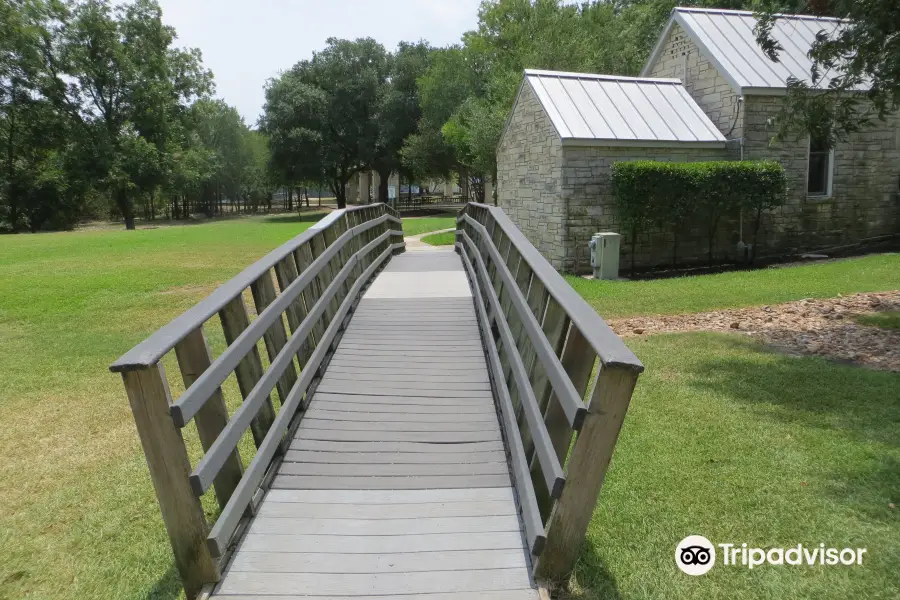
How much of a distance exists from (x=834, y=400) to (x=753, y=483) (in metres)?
2.08

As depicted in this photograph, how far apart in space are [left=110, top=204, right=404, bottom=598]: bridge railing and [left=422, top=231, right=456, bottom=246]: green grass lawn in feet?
58.7

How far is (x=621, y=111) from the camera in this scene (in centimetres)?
1579

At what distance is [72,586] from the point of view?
10.7ft

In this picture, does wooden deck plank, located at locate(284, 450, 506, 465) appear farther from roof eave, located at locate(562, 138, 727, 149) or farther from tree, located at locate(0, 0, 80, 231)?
tree, located at locate(0, 0, 80, 231)

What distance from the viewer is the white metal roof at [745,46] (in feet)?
50.7

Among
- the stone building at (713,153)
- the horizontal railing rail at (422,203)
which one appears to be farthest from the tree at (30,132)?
the stone building at (713,153)

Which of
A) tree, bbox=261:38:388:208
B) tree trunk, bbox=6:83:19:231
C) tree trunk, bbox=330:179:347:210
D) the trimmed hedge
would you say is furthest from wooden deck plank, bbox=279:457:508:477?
tree trunk, bbox=330:179:347:210

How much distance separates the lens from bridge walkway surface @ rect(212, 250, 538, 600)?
2.84 m

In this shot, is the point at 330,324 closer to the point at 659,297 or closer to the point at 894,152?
the point at 659,297

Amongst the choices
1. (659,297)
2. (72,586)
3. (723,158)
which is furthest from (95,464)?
(723,158)

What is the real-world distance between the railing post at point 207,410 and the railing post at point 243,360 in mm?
360

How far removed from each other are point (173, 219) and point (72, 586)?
62.2 m

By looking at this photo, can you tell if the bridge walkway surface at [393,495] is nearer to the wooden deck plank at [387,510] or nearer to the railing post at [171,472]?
the wooden deck plank at [387,510]

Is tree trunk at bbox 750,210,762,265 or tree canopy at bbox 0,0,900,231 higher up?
tree canopy at bbox 0,0,900,231
